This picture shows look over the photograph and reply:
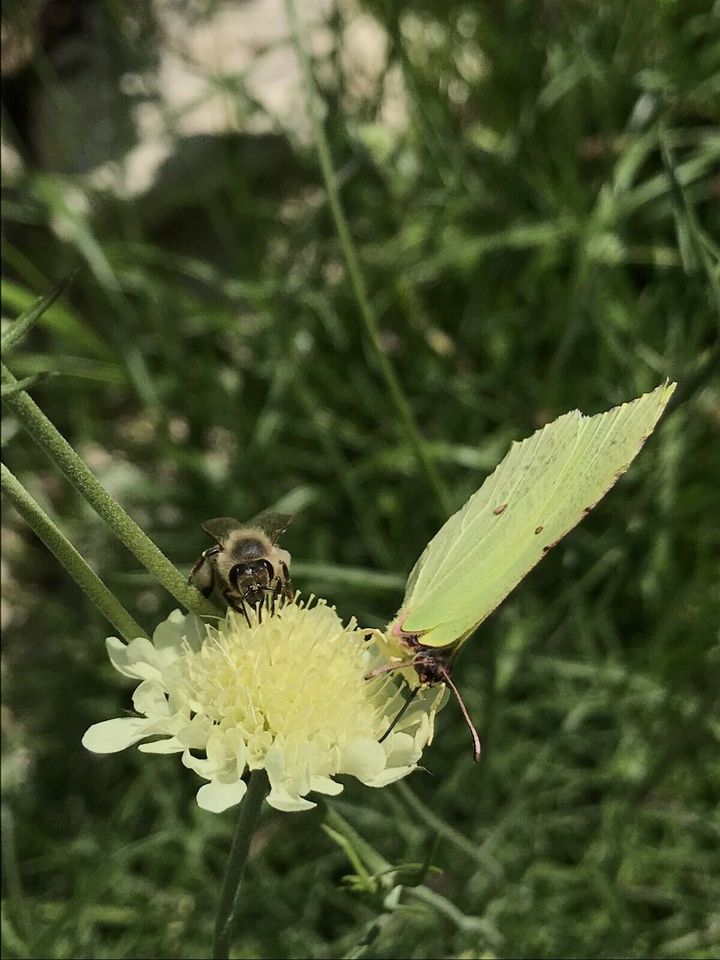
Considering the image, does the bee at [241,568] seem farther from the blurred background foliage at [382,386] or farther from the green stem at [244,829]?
the blurred background foliage at [382,386]

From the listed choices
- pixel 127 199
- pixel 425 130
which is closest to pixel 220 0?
pixel 127 199

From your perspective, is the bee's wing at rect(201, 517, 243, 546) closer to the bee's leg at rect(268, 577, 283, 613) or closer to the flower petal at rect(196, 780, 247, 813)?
the bee's leg at rect(268, 577, 283, 613)

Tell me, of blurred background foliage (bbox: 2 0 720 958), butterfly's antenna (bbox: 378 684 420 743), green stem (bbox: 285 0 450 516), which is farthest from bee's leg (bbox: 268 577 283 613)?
blurred background foliage (bbox: 2 0 720 958)

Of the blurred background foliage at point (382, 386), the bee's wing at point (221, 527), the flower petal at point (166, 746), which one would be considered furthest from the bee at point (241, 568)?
the blurred background foliage at point (382, 386)

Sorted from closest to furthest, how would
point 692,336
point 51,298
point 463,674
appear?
point 51,298 < point 692,336 < point 463,674

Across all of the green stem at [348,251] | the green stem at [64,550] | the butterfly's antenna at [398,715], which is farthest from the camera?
the green stem at [348,251]

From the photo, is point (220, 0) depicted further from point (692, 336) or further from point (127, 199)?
point (692, 336)
